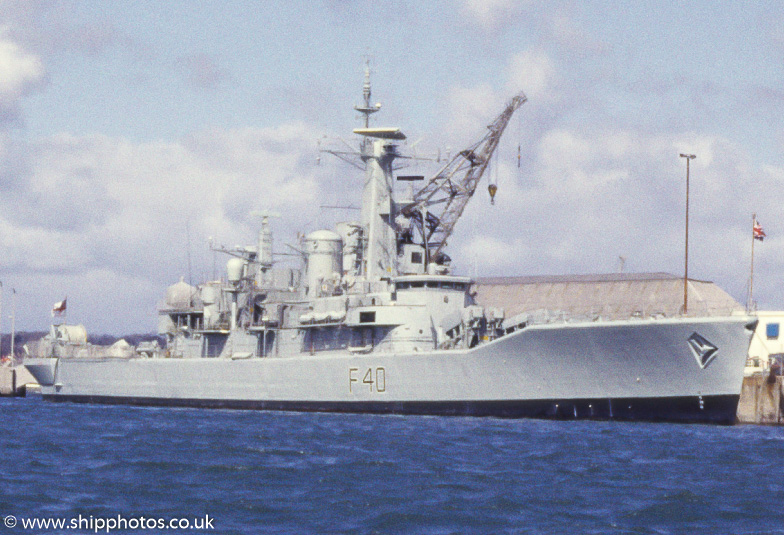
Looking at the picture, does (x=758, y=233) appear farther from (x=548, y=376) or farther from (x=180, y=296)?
(x=180, y=296)

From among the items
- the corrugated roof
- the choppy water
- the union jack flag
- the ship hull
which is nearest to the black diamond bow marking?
the ship hull

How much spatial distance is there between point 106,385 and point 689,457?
29.8 metres

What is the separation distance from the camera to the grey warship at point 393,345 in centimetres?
3106

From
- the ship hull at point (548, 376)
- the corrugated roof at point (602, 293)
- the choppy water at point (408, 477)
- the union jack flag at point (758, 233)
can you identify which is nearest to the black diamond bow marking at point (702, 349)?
the ship hull at point (548, 376)

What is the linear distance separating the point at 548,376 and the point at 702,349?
15.0ft

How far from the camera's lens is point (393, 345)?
36.0 m

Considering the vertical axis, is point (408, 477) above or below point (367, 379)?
below

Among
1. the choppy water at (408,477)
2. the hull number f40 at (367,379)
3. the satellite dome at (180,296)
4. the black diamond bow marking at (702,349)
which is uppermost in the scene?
the satellite dome at (180,296)

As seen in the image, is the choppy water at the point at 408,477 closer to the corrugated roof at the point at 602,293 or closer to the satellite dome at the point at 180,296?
the satellite dome at the point at 180,296

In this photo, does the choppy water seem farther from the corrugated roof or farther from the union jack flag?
the corrugated roof

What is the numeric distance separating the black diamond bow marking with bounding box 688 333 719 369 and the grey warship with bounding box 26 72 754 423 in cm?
3

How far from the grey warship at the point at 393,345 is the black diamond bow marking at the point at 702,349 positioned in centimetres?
3

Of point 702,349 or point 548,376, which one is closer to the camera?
point 702,349

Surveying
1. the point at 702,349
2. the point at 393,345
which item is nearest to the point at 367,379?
the point at 393,345
